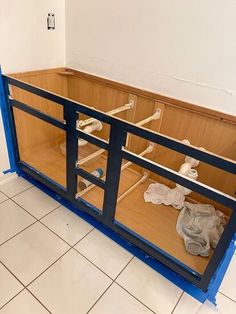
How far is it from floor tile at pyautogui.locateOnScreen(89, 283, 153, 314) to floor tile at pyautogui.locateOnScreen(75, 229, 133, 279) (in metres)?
0.10

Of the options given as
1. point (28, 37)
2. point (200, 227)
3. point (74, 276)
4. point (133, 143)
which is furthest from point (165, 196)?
point (28, 37)

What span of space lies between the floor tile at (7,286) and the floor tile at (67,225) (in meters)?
0.36

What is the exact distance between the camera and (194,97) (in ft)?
4.81

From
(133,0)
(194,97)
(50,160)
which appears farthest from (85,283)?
(133,0)

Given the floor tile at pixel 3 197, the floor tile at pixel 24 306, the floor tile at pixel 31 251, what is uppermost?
the floor tile at pixel 3 197

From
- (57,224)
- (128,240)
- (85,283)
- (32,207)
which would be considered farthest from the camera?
(32,207)

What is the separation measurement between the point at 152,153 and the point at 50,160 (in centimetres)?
88

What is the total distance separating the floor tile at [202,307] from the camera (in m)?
1.21

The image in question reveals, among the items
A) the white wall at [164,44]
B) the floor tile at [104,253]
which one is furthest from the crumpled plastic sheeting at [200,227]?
the white wall at [164,44]

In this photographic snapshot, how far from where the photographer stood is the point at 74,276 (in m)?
1.30

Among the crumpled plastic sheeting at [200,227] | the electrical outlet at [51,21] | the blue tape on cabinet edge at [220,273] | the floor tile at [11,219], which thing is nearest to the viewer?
the blue tape on cabinet edge at [220,273]

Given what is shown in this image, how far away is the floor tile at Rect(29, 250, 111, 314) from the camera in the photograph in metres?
1.17

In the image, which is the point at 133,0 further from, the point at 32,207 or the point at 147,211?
the point at 32,207

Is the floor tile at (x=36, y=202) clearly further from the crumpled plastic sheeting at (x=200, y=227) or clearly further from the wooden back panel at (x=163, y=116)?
the crumpled plastic sheeting at (x=200, y=227)
